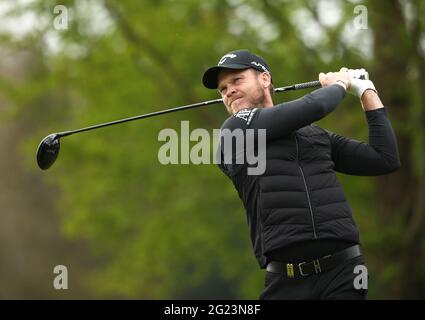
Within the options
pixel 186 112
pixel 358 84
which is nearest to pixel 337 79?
pixel 358 84

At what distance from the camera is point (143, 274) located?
707 inches

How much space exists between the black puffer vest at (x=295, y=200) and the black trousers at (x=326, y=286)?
139 mm

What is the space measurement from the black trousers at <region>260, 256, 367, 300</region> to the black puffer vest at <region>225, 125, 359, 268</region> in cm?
14

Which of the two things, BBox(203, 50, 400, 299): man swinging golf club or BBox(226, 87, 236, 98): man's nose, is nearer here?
BBox(203, 50, 400, 299): man swinging golf club

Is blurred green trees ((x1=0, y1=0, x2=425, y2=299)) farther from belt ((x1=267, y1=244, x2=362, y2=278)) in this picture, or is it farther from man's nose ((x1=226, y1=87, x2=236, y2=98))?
belt ((x1=267, y1=244, x2=362, y2=278))

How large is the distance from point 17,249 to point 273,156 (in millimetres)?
22082

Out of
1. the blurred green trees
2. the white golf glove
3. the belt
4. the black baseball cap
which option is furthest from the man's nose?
the blurred green trees

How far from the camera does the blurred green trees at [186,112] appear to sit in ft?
40.6

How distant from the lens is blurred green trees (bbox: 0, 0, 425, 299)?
12383mm

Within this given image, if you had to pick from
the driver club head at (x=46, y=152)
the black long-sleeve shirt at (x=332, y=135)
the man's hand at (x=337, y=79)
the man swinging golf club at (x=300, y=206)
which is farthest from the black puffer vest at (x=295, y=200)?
the driver club head at (x=46, y=152)

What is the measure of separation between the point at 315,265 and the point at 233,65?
109cm

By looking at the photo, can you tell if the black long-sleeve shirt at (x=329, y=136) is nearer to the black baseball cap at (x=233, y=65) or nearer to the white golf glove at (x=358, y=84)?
the white golf glove at (x=358, y=84)
